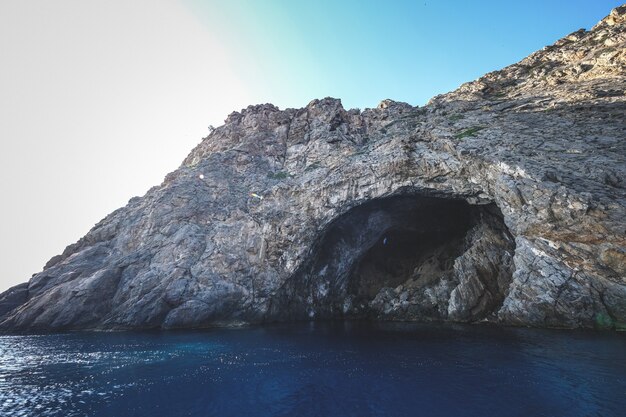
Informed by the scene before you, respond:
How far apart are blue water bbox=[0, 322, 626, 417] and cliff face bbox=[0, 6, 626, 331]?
7.37 m

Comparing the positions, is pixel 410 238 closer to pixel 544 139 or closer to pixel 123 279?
pixel 544 139

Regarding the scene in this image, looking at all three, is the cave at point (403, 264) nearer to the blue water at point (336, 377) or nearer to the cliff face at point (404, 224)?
the cliff face at point (404, 224)

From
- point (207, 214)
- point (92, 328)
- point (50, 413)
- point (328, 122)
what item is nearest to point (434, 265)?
point (328, 122)

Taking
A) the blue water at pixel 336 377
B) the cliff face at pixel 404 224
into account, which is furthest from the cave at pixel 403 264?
the blue water at pixel 336 377

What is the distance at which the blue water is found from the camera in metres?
14.4

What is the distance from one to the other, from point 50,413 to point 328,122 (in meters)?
59.2

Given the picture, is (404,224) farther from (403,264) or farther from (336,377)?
(336,377)

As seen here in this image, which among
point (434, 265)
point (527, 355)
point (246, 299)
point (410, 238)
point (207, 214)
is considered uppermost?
point (207, 214)

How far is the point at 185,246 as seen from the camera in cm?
4912

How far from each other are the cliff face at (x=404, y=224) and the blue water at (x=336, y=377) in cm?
737

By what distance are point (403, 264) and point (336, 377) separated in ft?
124

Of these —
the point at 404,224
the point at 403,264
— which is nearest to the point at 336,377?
the point at 404,224

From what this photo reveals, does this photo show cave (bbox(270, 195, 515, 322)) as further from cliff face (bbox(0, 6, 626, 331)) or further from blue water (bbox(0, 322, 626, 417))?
blue water (bbox(0, 322, 626, 417))

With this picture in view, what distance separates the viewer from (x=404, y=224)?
50062mm
